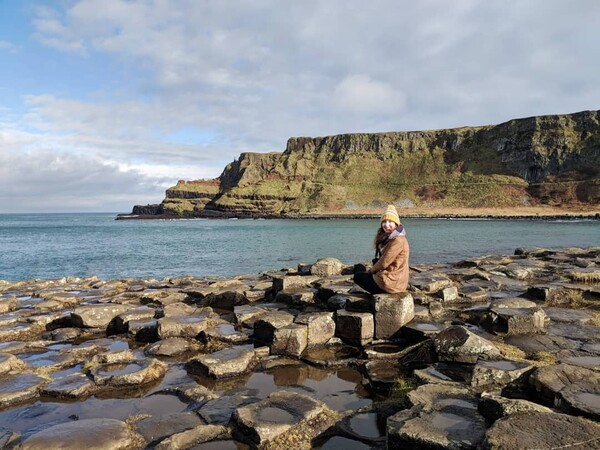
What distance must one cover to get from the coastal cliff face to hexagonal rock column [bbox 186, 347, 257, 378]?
12934cm

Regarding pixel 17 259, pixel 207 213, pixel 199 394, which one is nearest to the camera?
pixel 199 394

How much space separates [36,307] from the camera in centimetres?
1266

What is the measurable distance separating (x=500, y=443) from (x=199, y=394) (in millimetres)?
4285

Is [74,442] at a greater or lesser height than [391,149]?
lesser

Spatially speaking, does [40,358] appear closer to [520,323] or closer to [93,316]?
[93,316]

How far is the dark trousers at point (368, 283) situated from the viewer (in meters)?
8.89

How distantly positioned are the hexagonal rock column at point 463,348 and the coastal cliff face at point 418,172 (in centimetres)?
12841

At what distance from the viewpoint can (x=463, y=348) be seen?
6750mm

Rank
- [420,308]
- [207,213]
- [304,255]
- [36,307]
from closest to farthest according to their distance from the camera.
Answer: [420,308]
[36,307]
[304,255]
[207,213]

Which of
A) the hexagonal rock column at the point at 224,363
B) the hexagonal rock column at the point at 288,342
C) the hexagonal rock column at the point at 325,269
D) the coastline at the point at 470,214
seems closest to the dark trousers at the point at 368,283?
the hexagonal rock column at the point at 288,342

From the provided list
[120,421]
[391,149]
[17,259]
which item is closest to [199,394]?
[120,421]

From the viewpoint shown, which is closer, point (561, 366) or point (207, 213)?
point (561, 366)

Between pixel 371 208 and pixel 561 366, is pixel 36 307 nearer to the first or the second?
pixel 561 366

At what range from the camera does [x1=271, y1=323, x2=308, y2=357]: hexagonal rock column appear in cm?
808
